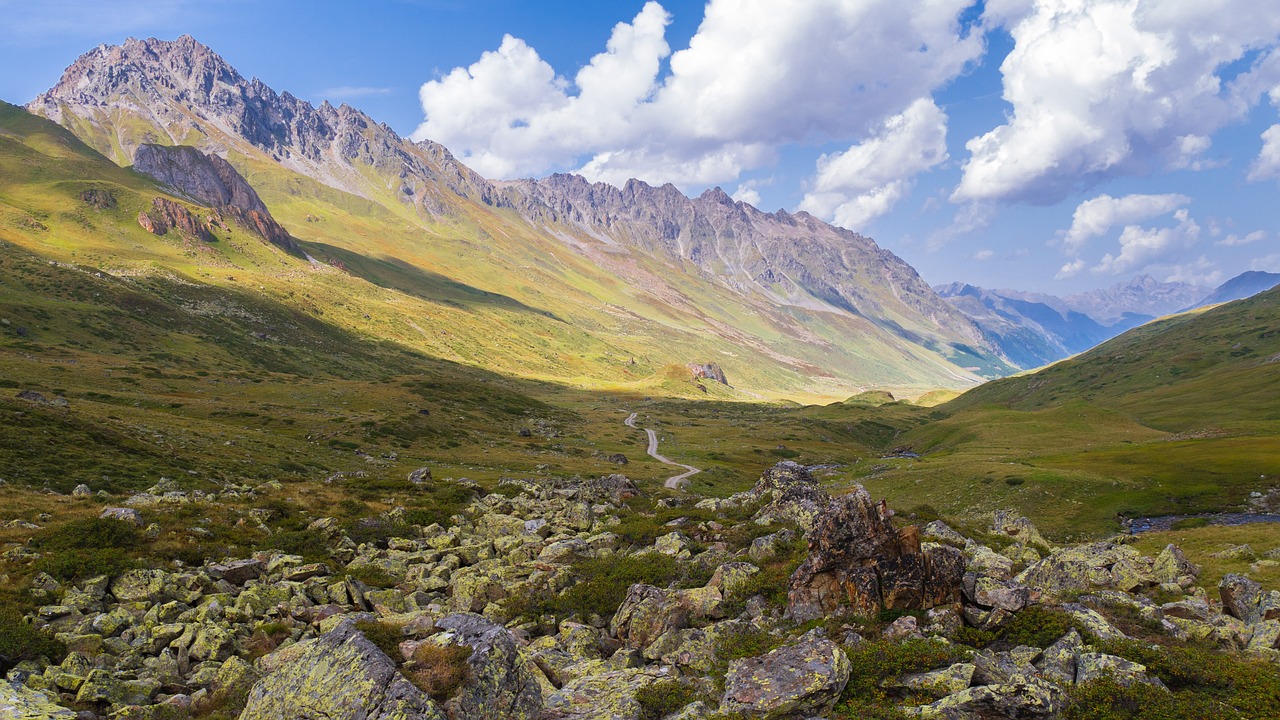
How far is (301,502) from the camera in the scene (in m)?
40.4

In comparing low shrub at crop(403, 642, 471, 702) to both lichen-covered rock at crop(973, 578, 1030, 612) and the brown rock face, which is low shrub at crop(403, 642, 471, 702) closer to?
the brown rock face

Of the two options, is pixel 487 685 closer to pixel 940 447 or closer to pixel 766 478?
pixel 766 478

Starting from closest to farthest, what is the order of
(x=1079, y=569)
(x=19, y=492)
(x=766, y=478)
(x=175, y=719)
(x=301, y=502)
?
(x=175, y=719) → (x=1079, y=569) → (x=19, y=492) → (x=301, y=502) → (x=766, y=478)

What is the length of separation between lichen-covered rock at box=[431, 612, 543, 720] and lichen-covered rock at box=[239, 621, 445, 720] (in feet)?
4.16

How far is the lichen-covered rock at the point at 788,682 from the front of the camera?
14.8 meters

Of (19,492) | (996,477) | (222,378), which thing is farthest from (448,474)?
(222,378)

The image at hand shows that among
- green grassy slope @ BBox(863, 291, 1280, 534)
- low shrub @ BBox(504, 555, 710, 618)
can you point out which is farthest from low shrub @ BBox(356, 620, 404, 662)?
green grassy slope @ BBox(863, 291, 1280, 534)

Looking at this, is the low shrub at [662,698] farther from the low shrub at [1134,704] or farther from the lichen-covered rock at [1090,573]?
the lichen-covered rock at [1090,573]

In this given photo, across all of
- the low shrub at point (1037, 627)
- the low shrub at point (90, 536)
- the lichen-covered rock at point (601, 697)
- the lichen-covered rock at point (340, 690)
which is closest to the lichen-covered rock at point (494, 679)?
the lichen-covered rock at point (601, 697)

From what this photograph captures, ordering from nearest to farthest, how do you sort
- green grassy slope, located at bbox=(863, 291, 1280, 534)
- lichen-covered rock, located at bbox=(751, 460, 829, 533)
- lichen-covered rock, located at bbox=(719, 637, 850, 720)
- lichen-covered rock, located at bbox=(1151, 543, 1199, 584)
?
lichen-covered rock, located at bbox=(719, 637, 850, 720), lichen-covered rock, located at bbox=(1151, 543, 1199, 584), lichen-covered rock, located at bbox=(751, 460, 829, 533), green grassy slope, located at bbox=(863, 291, 1280, 534)

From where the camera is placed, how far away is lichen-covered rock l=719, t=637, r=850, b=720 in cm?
1475

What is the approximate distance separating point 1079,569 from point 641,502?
102 ft

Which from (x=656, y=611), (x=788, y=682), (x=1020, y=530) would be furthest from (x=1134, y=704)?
(x=1020, y=530)

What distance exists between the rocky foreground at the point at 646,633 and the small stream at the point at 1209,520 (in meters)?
33.2
